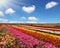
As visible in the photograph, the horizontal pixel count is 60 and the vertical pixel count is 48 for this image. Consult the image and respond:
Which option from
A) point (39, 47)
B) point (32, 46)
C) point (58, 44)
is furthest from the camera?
point (58, 44)

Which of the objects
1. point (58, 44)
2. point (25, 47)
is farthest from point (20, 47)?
point (58, 44)

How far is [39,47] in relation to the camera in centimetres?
976

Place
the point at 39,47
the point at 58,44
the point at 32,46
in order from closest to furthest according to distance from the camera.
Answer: the point at 39,47 → the point at 32,46 → the point at 58,44

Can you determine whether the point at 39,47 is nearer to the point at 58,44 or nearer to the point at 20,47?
the point at 20,47

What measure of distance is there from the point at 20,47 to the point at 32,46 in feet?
2.62

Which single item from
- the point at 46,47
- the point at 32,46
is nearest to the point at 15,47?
the point at 32,46

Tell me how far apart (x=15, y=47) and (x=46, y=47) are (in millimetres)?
1855

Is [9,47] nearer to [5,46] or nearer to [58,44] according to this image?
[5,46]

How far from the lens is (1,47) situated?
399 inches

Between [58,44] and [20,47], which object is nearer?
[20,47]

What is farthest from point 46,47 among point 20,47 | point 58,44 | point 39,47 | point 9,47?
point 58,44

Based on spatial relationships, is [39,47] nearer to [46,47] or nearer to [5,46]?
[46,47]

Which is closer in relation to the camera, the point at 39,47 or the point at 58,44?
the point at 39,47

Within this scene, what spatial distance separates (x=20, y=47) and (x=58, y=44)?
4116 mm
